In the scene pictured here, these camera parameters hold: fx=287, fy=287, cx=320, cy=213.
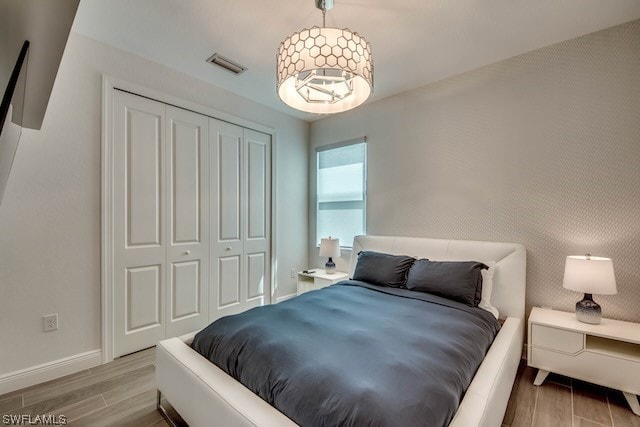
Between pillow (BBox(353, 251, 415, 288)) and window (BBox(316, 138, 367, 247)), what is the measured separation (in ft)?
2.57

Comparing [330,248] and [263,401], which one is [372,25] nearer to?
[330,248]

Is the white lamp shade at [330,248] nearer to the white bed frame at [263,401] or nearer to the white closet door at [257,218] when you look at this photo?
the white closet door at [257,218]

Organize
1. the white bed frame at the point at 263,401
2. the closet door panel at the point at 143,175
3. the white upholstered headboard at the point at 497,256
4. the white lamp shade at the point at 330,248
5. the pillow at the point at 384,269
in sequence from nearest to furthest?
1. the white bed frame at the point at 263,401
2. the white upholstered headboard at the point at 497,256
3. the closet door panel at the point at 143,175
4. the pillow at the point at 384,269
5. the white lamp shade at the point at 330,248

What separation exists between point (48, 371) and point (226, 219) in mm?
1806

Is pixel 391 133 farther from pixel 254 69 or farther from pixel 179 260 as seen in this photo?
pixel 179 260

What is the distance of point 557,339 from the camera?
1.99 metres

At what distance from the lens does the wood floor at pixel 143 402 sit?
1.71m

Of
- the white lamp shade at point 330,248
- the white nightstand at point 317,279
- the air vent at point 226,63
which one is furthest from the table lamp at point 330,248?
the air vent at point 226,63

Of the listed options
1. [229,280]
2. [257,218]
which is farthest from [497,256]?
[229,280]

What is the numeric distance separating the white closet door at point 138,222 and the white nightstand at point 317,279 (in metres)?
1.58

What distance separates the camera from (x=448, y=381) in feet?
4.07

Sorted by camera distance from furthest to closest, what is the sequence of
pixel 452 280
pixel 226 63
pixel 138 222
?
pixel 226 63 < pixel 138 222 < pixel 452 280

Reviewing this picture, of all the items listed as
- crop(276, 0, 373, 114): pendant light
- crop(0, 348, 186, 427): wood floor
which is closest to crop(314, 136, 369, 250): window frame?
crop(276, 0, 373, 114): pendant light

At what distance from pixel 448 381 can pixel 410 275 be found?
4.37 ft
